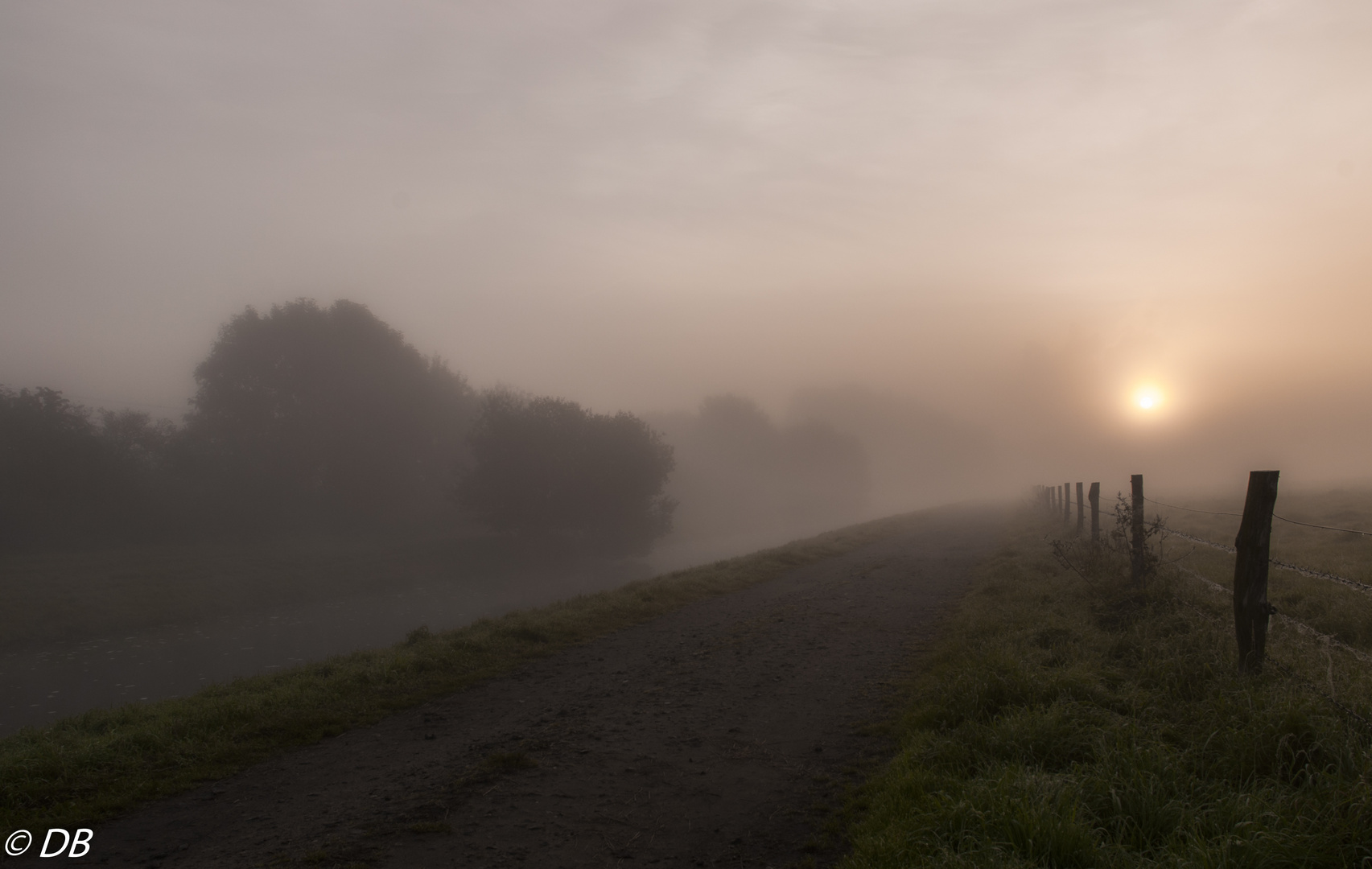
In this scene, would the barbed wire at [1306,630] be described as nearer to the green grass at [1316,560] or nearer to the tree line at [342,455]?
the green grass at [1316,560]

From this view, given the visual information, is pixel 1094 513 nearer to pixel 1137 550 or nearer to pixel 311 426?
pixel 1137 550

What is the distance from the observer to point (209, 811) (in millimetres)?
5762

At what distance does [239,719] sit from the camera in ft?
26.2

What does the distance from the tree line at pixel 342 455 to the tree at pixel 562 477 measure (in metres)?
0.09

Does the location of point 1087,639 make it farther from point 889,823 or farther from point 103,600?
point 103,600

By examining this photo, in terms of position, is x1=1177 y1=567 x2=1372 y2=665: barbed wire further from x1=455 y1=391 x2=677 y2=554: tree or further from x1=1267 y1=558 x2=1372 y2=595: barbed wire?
x1=455 y1=391 x2=677 y2=554: tree

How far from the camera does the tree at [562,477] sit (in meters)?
45.8

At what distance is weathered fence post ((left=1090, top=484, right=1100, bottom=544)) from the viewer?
585 inches

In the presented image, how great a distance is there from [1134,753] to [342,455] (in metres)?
53.0

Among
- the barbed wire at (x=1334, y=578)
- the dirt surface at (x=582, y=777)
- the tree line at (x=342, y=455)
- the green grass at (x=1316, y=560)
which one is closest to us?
the dirt surface at (x=582, y=777)

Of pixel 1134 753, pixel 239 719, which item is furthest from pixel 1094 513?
pixel 239 719

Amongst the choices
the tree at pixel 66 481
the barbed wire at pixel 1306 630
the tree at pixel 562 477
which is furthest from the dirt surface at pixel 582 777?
the tree at pixel 66 481

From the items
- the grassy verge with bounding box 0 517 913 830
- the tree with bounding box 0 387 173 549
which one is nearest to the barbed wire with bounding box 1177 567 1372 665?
the grassy verge with bounding box 0 517 913 830

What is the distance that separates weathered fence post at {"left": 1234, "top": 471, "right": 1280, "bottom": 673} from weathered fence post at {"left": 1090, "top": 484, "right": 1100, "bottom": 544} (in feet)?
26.1
